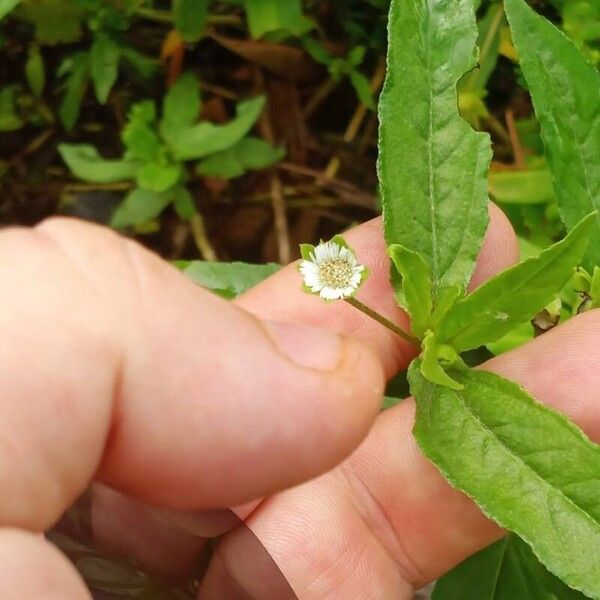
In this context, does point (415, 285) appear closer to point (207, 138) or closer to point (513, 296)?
point (513, 296)

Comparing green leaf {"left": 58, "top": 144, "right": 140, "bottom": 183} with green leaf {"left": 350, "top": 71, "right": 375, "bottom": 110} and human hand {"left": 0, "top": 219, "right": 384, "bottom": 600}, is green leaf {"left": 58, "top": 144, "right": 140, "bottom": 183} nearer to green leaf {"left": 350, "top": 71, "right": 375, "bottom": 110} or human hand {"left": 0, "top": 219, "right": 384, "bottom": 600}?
green leaf {"left": 350, "top": 71, "right": 375, "bottom": 110}

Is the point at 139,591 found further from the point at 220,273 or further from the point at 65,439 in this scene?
the point at 220,273

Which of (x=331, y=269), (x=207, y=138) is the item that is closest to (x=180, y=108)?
(x=207, y=138)

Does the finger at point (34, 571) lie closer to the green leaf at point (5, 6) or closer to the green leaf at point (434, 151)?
the green leaf at point (434, 151)

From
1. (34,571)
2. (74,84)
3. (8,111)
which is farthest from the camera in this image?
(8,111)

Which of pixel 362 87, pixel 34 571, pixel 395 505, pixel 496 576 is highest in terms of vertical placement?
pixel 34 571

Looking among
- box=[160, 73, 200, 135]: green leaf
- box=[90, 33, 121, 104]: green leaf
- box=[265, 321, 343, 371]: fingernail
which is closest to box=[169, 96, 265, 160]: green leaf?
box=[160, 73, 200, 135]: green leaf
